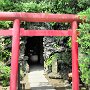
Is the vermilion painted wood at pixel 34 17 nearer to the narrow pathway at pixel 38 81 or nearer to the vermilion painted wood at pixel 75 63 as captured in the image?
the vermilion painted wood at pixel 75 63

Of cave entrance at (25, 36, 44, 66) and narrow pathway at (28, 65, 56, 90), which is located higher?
cave entrance at (25, 36, 44, 66)

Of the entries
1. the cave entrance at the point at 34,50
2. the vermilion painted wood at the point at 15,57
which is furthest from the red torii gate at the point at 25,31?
the cave entrance at the point at 34,50

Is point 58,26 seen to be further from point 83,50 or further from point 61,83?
point 83,50

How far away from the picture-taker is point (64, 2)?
8531 mm

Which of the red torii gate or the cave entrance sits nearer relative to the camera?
the red torii gate

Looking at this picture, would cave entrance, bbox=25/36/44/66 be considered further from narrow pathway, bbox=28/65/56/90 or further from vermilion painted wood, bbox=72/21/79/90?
vermilion painted wood, bbox=72/21/79/90

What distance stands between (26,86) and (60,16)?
4408 mm

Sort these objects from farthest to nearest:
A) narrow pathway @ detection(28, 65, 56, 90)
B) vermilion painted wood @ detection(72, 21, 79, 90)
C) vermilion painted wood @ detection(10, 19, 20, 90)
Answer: narrow pathway @ detection(28, 65, 56, 90)
vermilion painted wood @ detection(72, 21, 79, 90)
vermilion painted wood @ detection(10, 19, 20, 90)

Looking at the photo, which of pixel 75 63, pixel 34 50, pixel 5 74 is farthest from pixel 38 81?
pixel 34 50

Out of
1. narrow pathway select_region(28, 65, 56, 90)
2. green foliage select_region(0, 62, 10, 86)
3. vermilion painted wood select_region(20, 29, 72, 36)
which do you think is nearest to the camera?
vermilion painted wood select_region(20, 29, 72, 36)

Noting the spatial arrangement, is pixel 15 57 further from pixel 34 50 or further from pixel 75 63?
pixel 34 50

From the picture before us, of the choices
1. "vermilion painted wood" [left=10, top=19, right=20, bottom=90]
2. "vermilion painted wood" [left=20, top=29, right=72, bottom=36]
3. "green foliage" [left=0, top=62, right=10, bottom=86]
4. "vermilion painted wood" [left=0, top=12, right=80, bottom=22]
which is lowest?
"green foliage" [left=0, top=62, right=10, bottom=86]

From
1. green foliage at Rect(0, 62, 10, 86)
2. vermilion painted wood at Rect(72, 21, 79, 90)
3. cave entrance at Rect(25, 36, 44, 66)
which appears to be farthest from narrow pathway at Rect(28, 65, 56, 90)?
cave entrance at Rect(25, 36, 44, 66)

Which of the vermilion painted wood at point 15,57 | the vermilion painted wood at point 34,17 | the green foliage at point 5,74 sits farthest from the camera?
the green foliage at point 5,74
